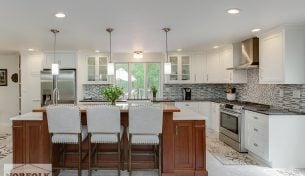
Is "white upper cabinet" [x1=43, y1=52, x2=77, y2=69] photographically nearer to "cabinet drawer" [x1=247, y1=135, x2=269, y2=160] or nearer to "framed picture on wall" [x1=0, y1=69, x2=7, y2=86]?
"framed picture on wall" [x1=0, y1=69, x2=7, y2=86]

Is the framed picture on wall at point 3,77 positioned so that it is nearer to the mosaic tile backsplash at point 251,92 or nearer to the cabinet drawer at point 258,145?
the mosaic tile backsplash at point 251,92

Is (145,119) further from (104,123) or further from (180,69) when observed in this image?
(180,69)

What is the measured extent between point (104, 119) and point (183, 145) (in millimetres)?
1236

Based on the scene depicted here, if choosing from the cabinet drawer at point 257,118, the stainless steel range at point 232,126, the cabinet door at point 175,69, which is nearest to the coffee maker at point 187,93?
the cabinet door at point 175,69

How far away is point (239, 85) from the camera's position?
272 inches

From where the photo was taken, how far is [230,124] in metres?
5.58

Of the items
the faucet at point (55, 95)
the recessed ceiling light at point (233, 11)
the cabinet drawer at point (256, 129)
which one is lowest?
the cabinet drawer at point (256, 129)

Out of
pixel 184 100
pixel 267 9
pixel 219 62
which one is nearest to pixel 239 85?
pixel 219 62

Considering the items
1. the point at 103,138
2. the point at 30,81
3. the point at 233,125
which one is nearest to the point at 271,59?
the point at 233,125

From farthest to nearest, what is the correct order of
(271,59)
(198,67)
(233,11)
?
1. (198,67)
2. (271,59)
3. (233,11)

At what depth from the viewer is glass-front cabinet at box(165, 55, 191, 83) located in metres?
Answer: 7.84

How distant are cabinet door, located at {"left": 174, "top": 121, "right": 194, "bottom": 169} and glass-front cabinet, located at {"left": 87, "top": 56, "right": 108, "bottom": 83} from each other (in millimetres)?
4265

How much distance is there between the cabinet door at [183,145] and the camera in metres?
3.94

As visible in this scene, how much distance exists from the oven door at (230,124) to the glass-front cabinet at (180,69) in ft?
6.69
